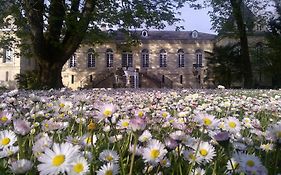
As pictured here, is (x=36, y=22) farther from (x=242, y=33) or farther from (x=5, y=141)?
(x=242, y=33)

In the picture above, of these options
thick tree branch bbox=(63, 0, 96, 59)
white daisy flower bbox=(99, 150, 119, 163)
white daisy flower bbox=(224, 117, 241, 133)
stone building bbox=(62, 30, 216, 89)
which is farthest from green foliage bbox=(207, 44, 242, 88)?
white daisy flower bbox=(99, 150, 119, 163)

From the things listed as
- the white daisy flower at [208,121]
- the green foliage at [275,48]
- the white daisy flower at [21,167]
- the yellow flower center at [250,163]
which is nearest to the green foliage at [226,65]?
the green foliage at [275,48]

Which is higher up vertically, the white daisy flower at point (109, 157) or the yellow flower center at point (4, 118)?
the yellow flower center at point (4, 118)

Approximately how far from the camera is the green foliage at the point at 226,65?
34.6 metres

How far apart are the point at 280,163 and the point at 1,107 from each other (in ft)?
6.86

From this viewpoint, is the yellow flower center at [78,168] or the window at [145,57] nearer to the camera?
the yellow flower center at [78,168]

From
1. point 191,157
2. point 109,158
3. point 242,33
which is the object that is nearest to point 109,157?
point 109,158

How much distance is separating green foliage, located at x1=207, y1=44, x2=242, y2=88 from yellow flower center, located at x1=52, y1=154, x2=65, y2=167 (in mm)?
34165

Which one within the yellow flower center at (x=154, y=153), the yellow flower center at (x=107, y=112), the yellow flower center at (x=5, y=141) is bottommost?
the yellow flower center at (x=154, y=153)

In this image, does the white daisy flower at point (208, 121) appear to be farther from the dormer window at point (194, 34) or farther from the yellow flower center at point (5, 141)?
the dormer window at point (194, 34)

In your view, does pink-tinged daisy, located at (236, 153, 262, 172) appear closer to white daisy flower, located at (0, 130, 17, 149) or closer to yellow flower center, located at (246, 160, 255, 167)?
yellow flower center, located at (246, 160, 255, 167)

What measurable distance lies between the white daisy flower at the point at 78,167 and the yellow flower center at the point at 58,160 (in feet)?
0.12

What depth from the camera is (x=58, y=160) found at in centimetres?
91

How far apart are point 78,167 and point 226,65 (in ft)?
116
